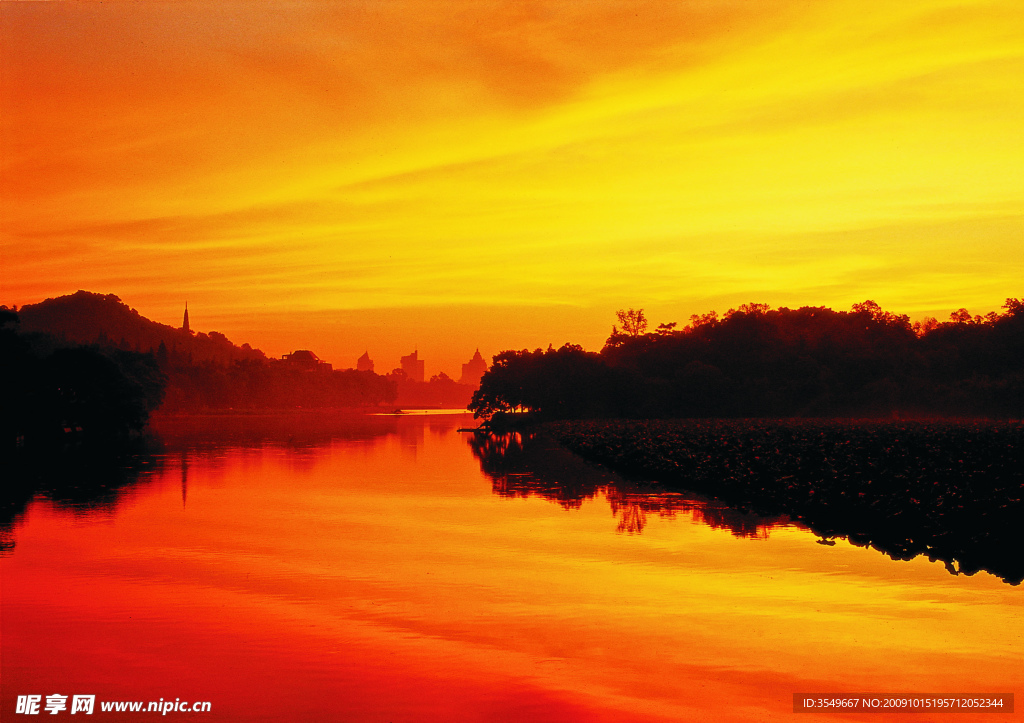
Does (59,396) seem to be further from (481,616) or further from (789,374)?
(789,374)

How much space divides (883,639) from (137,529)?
19.4m

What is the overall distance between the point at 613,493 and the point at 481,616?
69.0 ft

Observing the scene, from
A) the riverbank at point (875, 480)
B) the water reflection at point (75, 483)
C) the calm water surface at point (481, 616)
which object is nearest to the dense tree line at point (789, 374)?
the riverbank at point (875, 480)

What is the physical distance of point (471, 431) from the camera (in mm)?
124875

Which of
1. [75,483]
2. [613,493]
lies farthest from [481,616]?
[75,483]

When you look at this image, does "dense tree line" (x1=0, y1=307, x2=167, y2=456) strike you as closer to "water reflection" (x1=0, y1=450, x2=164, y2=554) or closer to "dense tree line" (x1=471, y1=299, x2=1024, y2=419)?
"water reflection" (x1=0, y1=450, x2=164, y2=554)

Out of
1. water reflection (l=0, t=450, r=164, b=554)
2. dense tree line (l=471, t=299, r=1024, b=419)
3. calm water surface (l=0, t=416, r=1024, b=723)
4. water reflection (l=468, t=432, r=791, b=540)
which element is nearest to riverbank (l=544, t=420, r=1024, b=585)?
water reflection (l=468, t=432, r=791, b=540)

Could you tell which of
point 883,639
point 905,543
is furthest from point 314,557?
point 905,543

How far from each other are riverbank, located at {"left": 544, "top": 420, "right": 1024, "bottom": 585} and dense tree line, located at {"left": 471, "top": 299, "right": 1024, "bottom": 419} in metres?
51.2

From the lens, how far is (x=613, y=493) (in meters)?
35.5

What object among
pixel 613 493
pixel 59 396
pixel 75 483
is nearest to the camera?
pixel 613 493

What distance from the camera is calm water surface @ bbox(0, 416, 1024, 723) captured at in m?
10.9

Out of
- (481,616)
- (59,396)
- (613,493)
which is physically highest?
(59,396)

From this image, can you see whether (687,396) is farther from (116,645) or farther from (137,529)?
(116,645)
